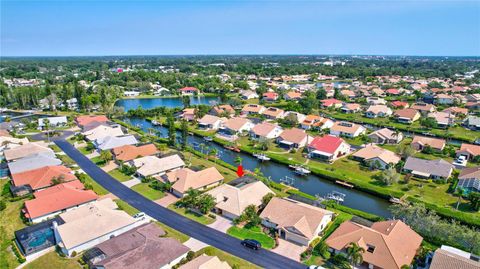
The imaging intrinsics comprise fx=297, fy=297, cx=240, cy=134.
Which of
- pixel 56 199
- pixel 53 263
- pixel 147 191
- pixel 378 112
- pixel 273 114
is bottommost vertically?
pixel 53 263

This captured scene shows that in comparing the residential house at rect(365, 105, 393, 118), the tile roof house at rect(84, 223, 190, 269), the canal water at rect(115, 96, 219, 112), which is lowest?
the tile roof house at rect(84, 223, 190, 269)

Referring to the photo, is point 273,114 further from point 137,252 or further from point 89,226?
point 137,252

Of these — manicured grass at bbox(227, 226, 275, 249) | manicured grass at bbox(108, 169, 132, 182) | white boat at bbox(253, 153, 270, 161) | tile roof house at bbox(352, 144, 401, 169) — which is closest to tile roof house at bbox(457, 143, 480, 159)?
tile roof house at bbox(352, 144, 401, 169)

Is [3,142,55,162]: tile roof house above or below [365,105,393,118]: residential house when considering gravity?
below

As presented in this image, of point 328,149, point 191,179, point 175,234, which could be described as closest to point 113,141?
point 191,179

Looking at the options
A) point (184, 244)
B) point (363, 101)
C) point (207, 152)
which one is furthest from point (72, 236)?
point (363, 101)

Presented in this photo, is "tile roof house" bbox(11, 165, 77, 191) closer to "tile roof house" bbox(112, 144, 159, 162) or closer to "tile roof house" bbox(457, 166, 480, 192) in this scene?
"tile roof house" bbox(112, 144, 159, 162)
